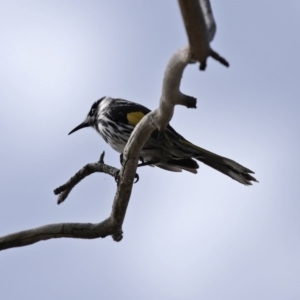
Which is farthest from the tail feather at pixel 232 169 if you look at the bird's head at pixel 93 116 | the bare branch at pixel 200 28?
the bare branch at pixel 200 28

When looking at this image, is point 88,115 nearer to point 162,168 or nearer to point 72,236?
point 162,168

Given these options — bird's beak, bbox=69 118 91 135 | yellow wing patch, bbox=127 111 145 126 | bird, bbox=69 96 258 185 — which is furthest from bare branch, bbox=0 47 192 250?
bird's beak, bbox=69 118 91 135

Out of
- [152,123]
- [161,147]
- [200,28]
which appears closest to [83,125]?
[161,147]

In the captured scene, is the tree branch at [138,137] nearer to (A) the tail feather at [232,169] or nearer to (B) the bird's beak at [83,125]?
(A) the tail feather at [232,169]

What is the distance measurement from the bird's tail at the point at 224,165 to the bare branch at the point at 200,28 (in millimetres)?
4119

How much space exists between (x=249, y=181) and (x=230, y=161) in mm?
337

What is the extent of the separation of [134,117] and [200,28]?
17.2ft

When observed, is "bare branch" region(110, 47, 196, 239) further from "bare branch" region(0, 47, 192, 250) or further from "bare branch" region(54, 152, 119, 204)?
"bare branch" region(54, 152, 119, 204)

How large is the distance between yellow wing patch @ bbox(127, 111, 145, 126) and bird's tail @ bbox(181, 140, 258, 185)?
87 centimetres

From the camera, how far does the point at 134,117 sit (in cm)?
1005

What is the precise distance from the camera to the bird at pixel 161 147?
30.3 ft

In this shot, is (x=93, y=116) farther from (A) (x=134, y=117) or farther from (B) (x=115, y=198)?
(B) (x=115, y=198)

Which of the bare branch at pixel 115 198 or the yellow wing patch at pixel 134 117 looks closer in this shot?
the bare branch at pixel 115 198

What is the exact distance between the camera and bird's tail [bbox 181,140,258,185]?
30.0ft
